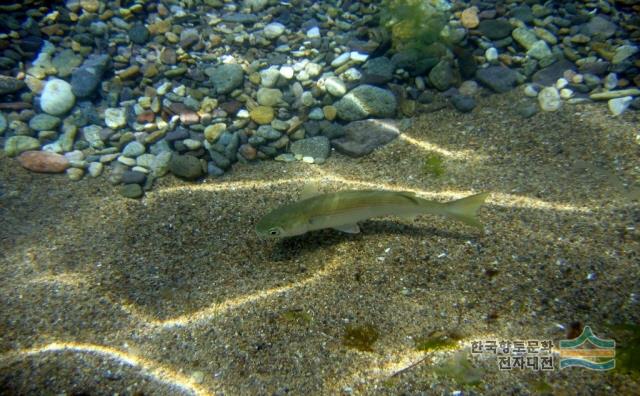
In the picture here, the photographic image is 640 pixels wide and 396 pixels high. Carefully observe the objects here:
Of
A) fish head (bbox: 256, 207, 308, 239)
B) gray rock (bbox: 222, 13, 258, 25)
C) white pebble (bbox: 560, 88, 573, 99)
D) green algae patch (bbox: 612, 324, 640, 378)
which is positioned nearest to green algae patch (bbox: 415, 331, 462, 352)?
green algae patch (bbox: 612, 324, 640, 378)

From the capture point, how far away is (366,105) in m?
5.23

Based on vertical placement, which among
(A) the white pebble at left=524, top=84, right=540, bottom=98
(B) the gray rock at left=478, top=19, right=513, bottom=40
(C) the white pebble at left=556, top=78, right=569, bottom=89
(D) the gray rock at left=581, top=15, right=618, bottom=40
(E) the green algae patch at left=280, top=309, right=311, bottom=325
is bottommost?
(E) the green algae patch at left=280, top=309, right=311, bottom=325

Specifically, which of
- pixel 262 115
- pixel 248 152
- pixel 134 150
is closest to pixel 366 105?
pixel 262 115

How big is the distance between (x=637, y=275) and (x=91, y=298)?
4.73 m

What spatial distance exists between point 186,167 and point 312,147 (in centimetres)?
164

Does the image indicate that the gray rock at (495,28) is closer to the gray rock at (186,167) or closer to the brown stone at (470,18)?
the brown stone at (470,18)

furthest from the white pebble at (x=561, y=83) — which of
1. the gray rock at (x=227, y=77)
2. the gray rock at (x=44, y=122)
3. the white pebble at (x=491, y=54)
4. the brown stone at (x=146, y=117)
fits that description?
the gray rock at (x=44, y=122)

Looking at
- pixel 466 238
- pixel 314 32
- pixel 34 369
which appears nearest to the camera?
pixel 34 369

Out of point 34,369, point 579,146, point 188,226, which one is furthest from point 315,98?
point 34,369

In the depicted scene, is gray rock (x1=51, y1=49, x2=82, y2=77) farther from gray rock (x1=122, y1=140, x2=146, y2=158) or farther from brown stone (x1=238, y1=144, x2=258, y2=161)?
brown stone (x1=238, y1=144, x2=258, y2=161)

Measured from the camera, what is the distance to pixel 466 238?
3.56 metres

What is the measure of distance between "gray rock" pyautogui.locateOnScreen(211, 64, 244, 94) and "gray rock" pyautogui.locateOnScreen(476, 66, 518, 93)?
3.66 meters

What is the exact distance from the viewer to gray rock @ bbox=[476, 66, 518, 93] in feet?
17.9

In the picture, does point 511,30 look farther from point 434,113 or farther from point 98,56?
point 98,56
